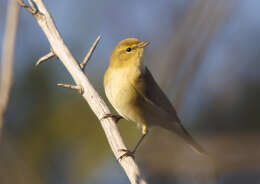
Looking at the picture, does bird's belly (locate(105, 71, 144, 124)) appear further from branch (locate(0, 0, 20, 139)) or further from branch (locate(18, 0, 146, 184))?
branch (locate(0, 0, 20, 139))

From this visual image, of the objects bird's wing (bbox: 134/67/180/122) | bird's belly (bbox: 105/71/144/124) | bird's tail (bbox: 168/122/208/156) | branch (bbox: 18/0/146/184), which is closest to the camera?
branch (bbox: 18/0/146/184)

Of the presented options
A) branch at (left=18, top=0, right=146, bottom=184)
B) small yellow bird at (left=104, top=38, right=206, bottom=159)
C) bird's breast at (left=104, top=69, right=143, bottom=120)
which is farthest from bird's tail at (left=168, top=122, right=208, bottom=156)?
branch at (left=18, top=0, right=146, bottom=184)

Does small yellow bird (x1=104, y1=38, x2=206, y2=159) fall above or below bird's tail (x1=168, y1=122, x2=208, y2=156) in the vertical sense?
above

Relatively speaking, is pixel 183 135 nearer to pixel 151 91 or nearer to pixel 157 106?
pixel 157 106

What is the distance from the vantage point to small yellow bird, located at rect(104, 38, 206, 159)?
13.2ft

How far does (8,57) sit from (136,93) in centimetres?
192

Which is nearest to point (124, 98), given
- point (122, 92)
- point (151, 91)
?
point (122, 92)

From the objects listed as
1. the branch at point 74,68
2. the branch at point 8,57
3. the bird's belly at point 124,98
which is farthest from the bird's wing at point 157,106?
the branch at point 8,57

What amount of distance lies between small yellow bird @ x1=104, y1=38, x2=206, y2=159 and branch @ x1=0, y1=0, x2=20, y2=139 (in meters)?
1.64

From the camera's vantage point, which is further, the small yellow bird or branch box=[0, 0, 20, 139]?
the small yellow bird

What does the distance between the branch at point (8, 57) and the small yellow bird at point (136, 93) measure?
1.64 m

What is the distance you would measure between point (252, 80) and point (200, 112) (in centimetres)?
91

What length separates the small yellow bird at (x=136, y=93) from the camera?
4027 millimetres

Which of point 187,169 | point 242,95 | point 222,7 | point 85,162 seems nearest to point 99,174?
point 85,162
